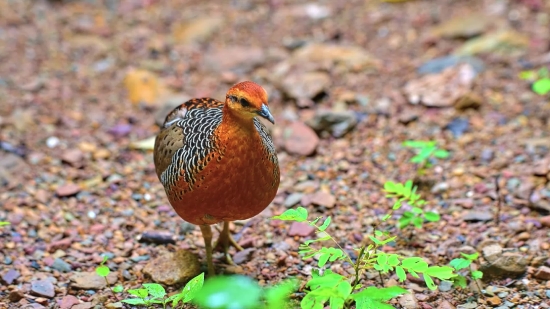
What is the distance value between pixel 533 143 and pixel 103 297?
4.00m

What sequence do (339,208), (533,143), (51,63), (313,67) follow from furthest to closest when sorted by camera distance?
(51,63)
(313,67)
(533,143)
(339,208)

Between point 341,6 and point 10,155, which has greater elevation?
point 341,6

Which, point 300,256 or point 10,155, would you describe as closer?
point 300,256

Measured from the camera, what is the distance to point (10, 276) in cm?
435

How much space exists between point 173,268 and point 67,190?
1.77 metres

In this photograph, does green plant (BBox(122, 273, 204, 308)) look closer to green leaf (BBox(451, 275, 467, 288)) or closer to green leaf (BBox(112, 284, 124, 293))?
green leaf (BBox(112, 284, 124, 293))

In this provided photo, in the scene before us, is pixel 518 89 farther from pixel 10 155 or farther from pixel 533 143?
Answer: pixel 10 155

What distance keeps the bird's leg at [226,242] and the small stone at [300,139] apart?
5.22 ft

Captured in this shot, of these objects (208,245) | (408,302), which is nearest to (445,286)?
(408,302)

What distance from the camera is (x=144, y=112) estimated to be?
7.27 metres

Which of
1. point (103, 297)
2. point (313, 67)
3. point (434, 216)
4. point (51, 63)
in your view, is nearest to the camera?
point (103, 297)

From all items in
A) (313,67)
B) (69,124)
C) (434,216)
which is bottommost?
(434,216)

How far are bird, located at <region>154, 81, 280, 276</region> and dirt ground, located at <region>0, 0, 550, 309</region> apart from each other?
709mm

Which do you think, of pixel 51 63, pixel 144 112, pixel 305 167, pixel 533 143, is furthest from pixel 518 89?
pixel 51 63
